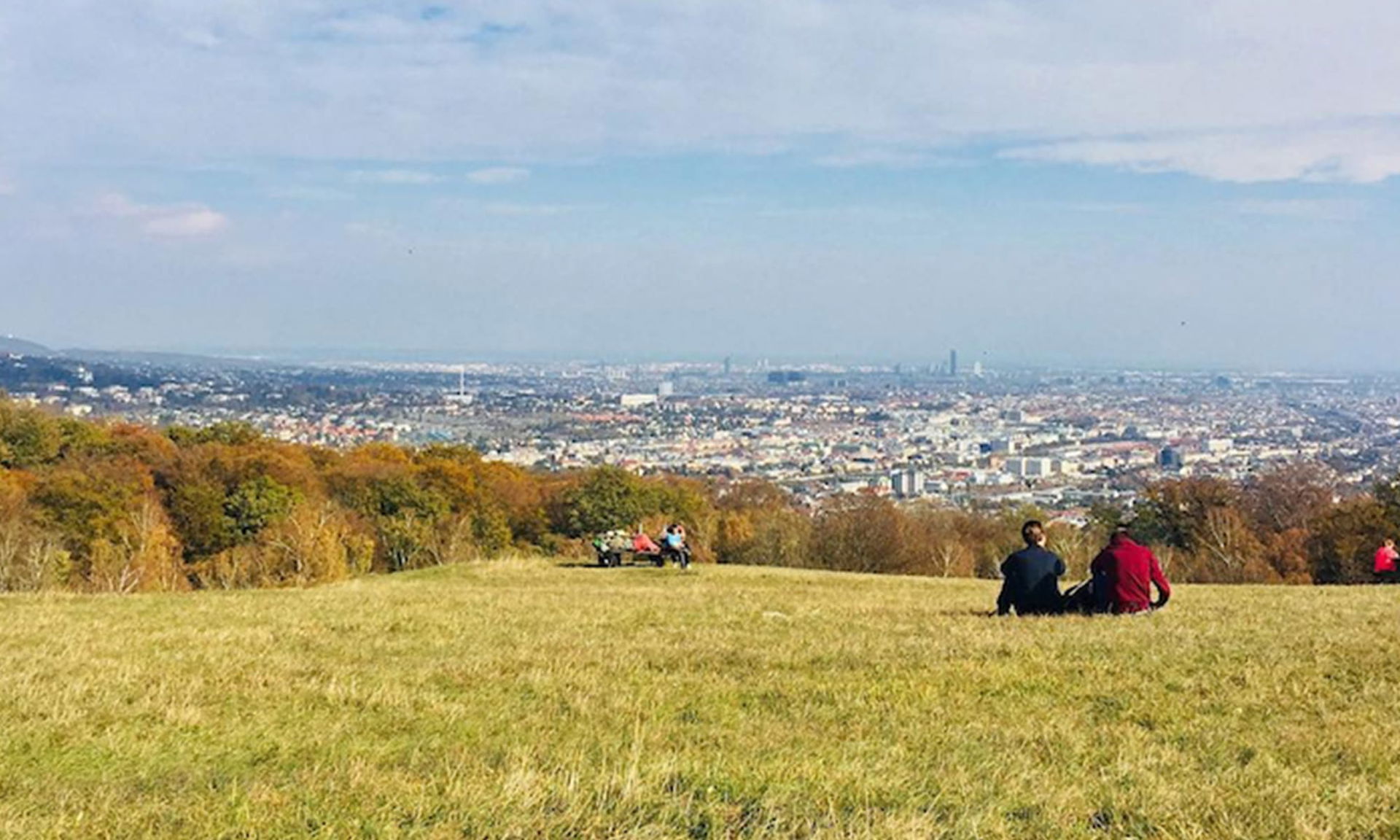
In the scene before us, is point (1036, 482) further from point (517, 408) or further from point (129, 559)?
point (517, 408)

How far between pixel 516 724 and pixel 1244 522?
193 ft

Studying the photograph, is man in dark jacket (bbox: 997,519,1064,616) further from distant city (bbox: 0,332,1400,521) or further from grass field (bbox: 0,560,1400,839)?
distant city (bbox: 0,332,1400,521)

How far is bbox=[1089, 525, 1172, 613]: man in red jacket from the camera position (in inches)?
545

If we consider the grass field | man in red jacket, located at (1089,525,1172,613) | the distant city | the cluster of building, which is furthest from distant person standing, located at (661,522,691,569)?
the cluster of building

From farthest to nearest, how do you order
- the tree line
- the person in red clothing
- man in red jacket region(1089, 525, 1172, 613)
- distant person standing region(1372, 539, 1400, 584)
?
the tree line → the person in red clothing → distant person standing region(1372, 539, 1400, 584) → man in red jacket region(1089, 525, 1172, 613)

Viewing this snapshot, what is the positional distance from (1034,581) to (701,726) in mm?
7610

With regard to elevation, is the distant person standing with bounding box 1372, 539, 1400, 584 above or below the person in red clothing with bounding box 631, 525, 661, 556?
above

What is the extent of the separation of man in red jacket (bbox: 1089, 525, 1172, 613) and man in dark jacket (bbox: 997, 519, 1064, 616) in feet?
1.60

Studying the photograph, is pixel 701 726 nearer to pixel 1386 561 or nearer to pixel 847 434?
pixel 1386 561

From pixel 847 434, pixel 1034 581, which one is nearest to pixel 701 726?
pixel 1034 581

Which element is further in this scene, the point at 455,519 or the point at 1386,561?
the point at 455,519

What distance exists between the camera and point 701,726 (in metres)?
A: 7.53

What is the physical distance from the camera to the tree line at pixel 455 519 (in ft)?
153

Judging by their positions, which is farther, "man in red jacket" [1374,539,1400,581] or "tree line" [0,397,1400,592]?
"tree line" [0,397,1400,592]
